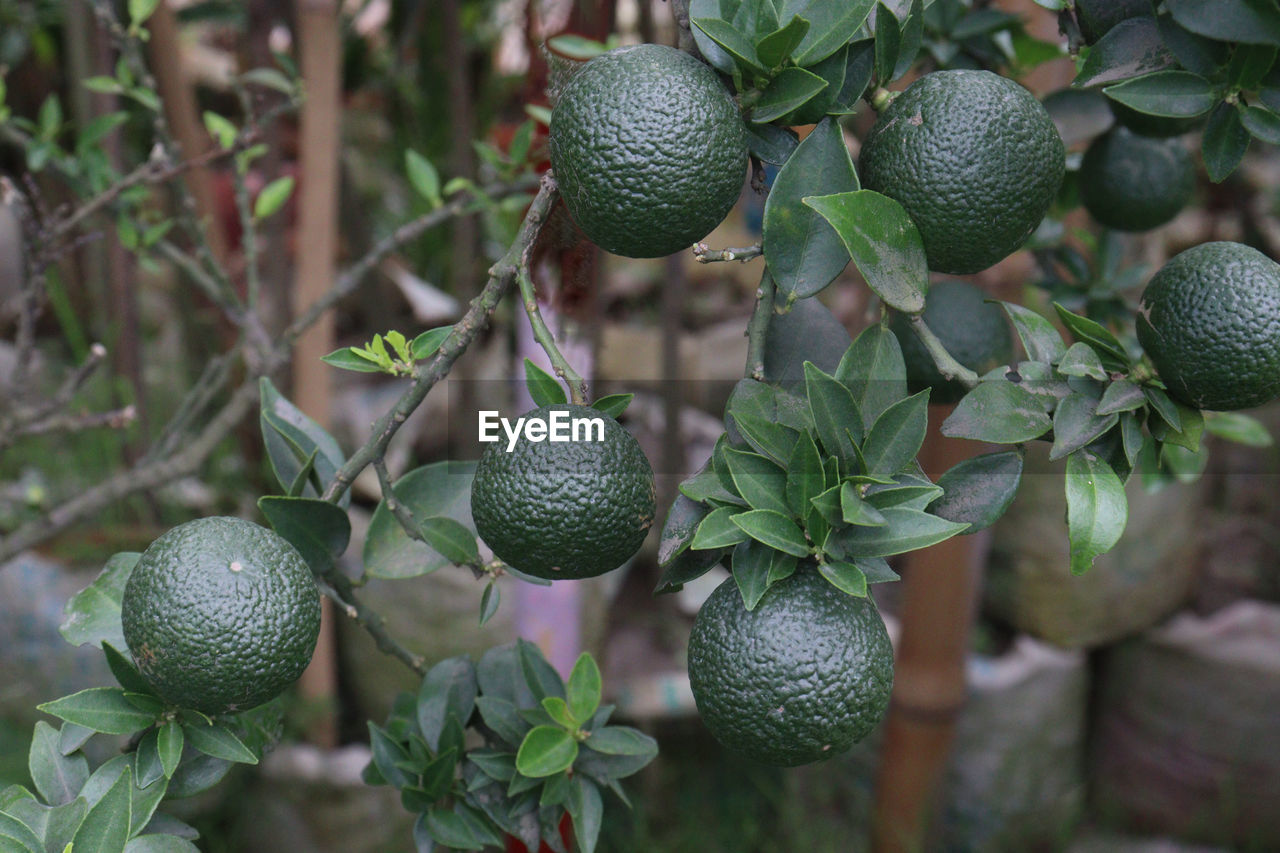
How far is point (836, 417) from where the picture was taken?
0.46 m

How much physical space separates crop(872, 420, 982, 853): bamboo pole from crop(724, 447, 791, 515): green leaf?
69 centimetres

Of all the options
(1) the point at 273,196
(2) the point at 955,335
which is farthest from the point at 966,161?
(1) the point at 273,196

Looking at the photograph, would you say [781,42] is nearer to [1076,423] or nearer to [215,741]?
[1076,423]

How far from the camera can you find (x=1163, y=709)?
1608 mm

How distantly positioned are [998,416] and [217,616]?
360 millimetres

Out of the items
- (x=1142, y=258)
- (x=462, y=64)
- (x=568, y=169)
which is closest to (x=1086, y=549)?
(x=568, y=169)

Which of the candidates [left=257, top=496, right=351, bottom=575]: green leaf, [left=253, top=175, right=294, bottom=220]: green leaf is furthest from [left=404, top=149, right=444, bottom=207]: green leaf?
[left=257, top=496, right=351, bottom=575]: green leaf

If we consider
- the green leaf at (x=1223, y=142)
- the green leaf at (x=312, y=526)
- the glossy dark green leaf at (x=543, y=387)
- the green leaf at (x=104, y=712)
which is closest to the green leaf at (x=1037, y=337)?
the green leaf at (x=1223, y=142)

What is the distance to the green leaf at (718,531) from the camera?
0.44 meters

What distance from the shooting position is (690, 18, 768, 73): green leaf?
17.5 inches

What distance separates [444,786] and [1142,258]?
4.64 feet

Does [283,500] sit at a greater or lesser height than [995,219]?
lesser

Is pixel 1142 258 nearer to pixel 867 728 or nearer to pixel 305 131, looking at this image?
pixel 305 131

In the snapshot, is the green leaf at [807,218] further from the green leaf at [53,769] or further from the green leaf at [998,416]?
the green leaf at [53,769]
